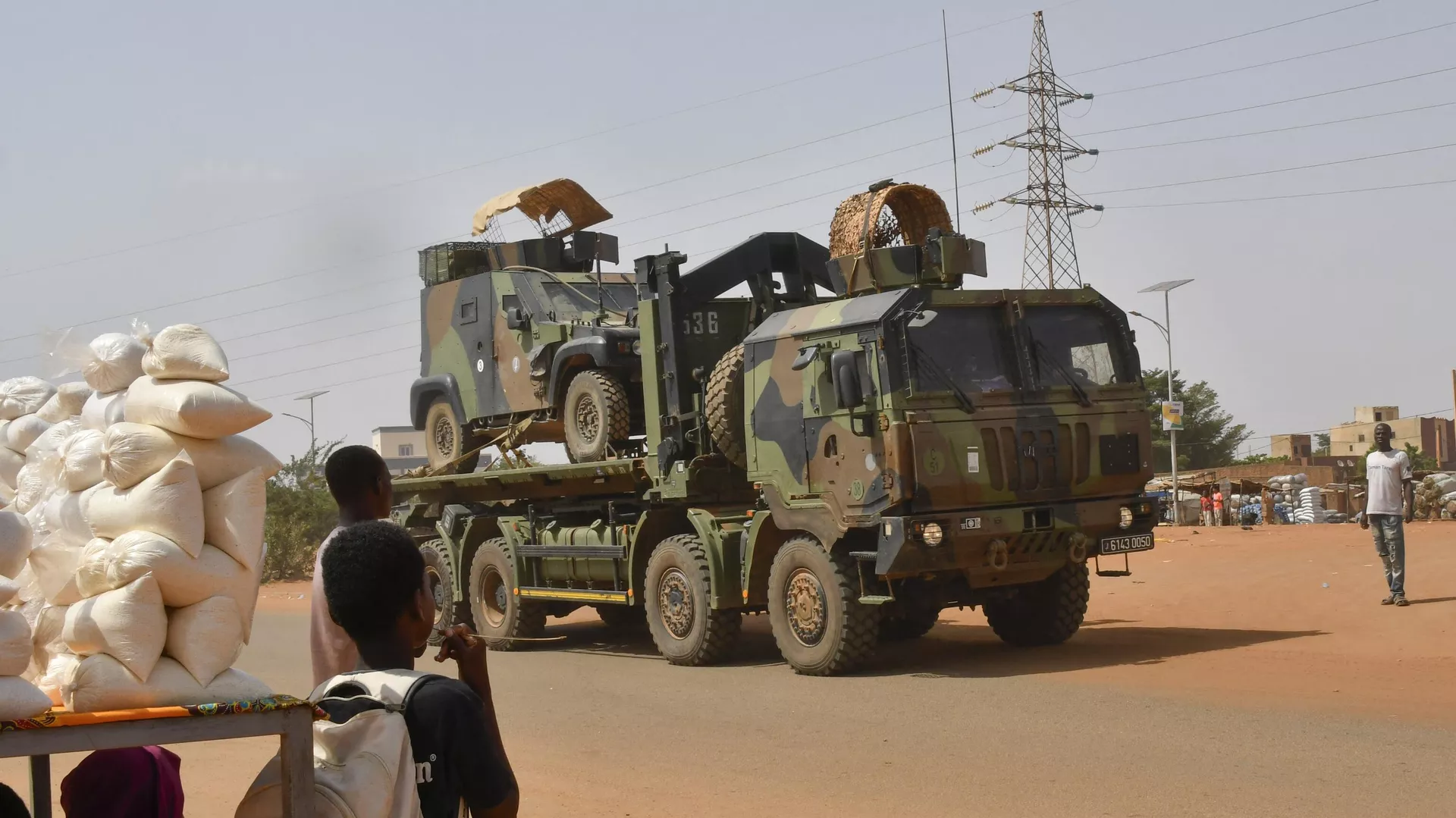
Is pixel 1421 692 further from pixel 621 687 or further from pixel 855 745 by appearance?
pixel 621 687

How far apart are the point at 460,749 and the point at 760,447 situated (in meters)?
9.59

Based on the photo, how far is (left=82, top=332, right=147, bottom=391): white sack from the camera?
4.45 meters

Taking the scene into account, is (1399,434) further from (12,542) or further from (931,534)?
(12,542)

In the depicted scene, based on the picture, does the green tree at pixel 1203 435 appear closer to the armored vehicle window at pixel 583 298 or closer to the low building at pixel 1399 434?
the low building at pixel 1399 434

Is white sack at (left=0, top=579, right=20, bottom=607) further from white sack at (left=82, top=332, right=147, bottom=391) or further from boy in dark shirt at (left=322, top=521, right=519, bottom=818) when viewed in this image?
white sack at (left=82, top=332, right=147, bottom=391)

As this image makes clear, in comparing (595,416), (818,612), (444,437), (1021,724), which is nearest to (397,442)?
(444,437)

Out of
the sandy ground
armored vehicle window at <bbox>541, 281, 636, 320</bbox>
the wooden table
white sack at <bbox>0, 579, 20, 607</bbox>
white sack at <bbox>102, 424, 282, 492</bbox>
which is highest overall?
armored vehicle window at <bbox>541, 281, 636, 320</bbox>

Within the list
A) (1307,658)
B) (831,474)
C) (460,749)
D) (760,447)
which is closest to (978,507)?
(831,474)

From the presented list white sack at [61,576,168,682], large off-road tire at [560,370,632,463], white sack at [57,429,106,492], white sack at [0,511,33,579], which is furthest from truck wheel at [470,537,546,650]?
white sack at [0,511,33,579]

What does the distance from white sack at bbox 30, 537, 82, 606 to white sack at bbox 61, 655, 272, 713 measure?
55 cm

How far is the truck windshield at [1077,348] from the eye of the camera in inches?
490

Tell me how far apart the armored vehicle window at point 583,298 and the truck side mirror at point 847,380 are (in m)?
5.00

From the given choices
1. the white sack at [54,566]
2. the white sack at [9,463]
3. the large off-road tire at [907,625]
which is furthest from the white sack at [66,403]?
the large off-road tire at [907,625]

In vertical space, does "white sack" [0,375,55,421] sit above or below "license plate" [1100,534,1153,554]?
above
